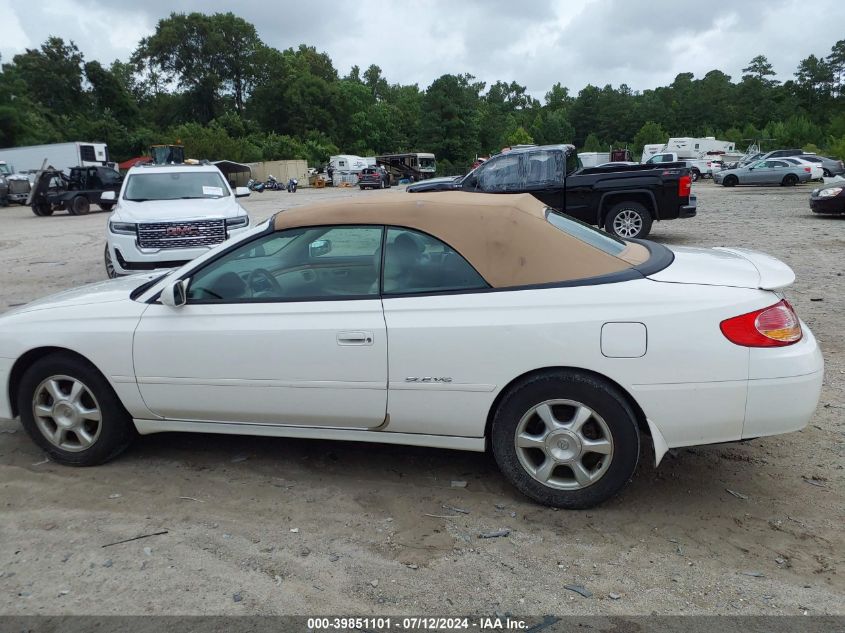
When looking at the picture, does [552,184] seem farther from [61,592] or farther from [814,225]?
[61,592]

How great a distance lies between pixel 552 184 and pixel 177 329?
9.77m

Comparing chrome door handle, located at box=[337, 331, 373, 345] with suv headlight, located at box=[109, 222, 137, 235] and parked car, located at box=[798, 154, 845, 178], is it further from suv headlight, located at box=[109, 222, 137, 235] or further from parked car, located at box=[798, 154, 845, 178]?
parked car, located at box=[798, 154, 845, 178]

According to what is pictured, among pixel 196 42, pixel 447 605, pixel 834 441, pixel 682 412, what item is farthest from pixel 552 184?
pixel 196 42

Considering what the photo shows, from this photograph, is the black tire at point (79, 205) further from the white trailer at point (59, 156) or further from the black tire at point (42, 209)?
the white trailer at point (59, 156)

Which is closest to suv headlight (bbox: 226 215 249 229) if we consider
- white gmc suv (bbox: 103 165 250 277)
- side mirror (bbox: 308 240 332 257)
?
white gmc suv (bbox: 103 165 250 277)

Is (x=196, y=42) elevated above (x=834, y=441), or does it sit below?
above

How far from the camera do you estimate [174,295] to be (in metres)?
3.66

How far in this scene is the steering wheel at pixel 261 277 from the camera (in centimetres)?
372

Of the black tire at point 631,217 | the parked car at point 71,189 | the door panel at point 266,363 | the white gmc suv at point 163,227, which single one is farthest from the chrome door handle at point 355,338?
the parked car at point 71,189

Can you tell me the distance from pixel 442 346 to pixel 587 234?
1.17m

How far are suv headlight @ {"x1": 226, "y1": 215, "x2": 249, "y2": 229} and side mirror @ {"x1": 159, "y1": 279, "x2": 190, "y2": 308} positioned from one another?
5962 mm

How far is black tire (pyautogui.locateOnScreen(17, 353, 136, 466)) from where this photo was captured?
3879mm

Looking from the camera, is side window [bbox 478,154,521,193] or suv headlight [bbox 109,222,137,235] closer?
suv headlight [bbox 109,222,137,235]

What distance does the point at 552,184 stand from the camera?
12352mm
